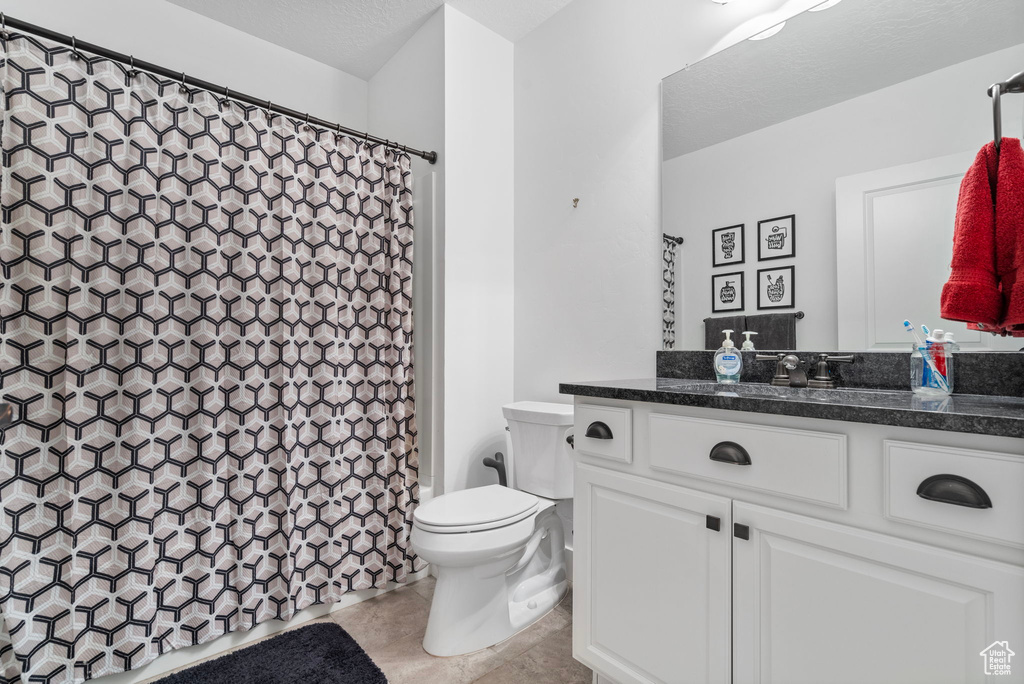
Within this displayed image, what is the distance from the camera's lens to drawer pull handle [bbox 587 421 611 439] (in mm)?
1243

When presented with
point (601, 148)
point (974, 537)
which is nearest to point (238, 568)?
point (974, 537)

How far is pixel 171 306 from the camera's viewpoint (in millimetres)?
1548

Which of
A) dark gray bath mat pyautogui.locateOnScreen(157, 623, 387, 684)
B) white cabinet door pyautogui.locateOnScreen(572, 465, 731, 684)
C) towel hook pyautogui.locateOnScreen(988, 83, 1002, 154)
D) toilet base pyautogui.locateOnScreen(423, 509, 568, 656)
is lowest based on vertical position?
dark gray bath mat pyautogui.locateOnScreen(157, 623, 387, 684)

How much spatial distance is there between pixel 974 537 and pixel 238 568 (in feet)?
6.38

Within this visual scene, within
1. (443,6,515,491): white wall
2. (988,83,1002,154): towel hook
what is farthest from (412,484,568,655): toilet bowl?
(988,83,1002,154): towel hook

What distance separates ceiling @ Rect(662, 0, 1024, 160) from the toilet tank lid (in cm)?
103

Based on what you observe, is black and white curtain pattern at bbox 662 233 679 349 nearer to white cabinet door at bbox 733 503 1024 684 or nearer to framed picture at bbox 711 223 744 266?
framed picture at bbox 711 223 744 266

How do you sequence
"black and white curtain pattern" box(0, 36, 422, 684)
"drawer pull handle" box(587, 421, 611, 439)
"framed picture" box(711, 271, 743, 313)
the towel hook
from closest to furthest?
the towel hook < "drawer pull handle" box(587, 421, 611, 439) < "black and white curtain pattern" box(0, 36, 422, 684) < "framed picture" box(711, 271, 743, 313)

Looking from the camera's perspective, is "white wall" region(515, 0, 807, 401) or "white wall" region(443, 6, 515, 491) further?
"white wall" region(443, 6, 515, 491)

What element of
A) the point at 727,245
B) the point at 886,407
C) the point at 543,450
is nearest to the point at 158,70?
the point at 543,450

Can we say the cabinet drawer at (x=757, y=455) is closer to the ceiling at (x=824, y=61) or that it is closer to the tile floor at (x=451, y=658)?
the tile floor at (x=451, y=658)

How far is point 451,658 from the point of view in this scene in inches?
60.6

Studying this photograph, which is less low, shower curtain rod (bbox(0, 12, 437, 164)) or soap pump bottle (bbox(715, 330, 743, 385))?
shower curtain rod (bbox(0, 12, 437, 164))

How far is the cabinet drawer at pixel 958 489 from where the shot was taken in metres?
0.71
